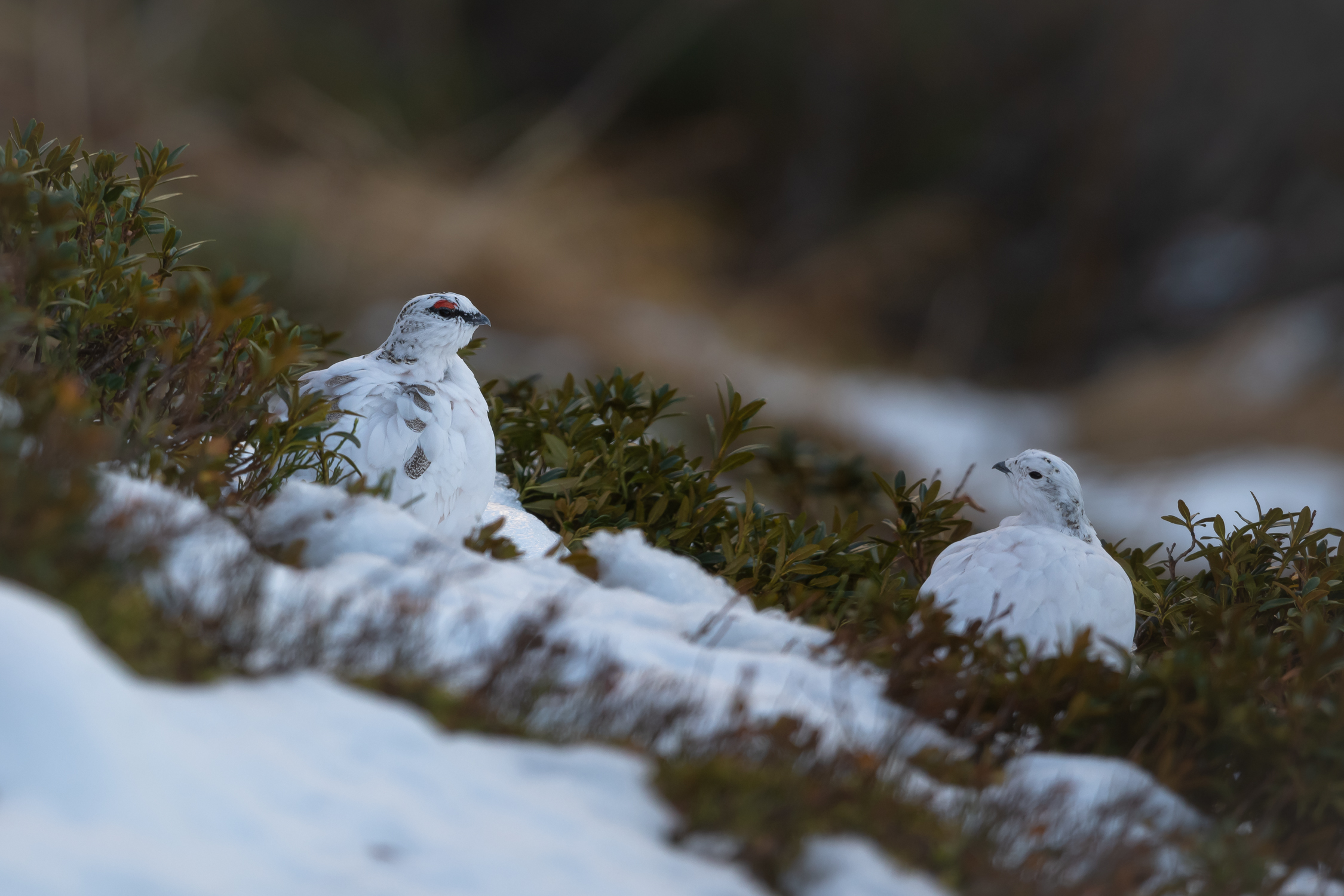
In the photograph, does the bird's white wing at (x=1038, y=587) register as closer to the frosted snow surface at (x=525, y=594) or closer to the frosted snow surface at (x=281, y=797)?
the frosted snow surface at (x=525, y=594)

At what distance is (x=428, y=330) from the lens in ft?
8.91

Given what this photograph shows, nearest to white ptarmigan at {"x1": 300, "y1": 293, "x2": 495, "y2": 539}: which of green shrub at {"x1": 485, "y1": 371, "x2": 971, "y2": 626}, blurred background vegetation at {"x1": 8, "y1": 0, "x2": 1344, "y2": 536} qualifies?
green shrub at {"x1": 485, "y1": 371, "x2": 971, "y2": 626}

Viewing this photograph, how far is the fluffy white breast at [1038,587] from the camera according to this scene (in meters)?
2.38

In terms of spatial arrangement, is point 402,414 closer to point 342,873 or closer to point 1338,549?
point 342,873

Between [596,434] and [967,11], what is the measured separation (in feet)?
46.6

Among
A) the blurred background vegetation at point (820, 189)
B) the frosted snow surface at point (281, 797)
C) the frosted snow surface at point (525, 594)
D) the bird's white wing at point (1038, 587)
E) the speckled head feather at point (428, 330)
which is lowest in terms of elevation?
the frosted snow surface at point (281, 797)

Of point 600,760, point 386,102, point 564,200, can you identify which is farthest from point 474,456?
point 386,102

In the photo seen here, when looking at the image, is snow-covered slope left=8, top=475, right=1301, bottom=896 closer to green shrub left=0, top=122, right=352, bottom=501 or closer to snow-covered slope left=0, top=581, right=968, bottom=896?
snow-covered slope left=0, top=581, right=968, bottom=896

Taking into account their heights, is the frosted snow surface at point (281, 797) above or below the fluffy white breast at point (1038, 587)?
below

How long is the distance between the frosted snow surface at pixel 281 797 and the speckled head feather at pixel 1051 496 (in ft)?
5.52

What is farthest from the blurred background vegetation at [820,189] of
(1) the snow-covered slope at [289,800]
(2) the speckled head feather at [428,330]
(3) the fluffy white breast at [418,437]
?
(1) the snow-covered slope at [289,800]

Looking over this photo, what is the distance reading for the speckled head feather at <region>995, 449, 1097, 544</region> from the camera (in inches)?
108

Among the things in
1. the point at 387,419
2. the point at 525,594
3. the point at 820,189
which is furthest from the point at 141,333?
the point at 820,189

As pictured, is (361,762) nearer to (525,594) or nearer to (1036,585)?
(525,594)
